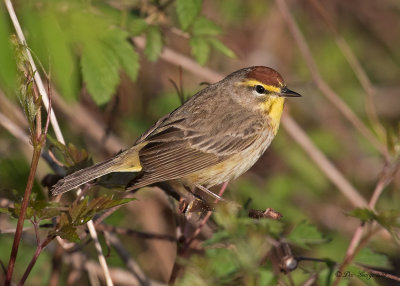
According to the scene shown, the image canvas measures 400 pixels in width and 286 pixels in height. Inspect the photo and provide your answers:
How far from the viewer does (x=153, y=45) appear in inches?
153

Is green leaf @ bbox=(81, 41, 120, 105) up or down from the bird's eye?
up

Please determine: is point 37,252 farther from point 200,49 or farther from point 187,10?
point 200,49

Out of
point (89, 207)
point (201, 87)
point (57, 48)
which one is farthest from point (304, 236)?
point (201, 87)

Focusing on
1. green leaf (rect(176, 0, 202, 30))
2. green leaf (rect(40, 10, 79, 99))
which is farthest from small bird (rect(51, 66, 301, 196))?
green leaf (rect(40, 10, 79, 99))

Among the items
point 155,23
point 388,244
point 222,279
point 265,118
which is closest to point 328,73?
point 388,244

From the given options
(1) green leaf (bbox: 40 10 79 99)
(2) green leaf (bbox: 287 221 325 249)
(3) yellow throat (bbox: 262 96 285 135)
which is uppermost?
(1) green leaf (bbox: 40 10 79 99)

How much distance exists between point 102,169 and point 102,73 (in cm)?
64

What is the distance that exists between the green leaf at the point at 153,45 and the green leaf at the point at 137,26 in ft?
0.20

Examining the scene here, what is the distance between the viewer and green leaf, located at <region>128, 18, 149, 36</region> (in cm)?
388

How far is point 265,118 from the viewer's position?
4598mm

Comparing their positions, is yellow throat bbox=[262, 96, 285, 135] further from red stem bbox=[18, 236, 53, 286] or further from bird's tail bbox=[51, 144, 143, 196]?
red stem bbox=[18, 236, 53, 286]

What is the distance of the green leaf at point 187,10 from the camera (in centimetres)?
352

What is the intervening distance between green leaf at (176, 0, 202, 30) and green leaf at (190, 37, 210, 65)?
1.32 ft

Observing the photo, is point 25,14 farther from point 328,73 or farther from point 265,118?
point 328,73
